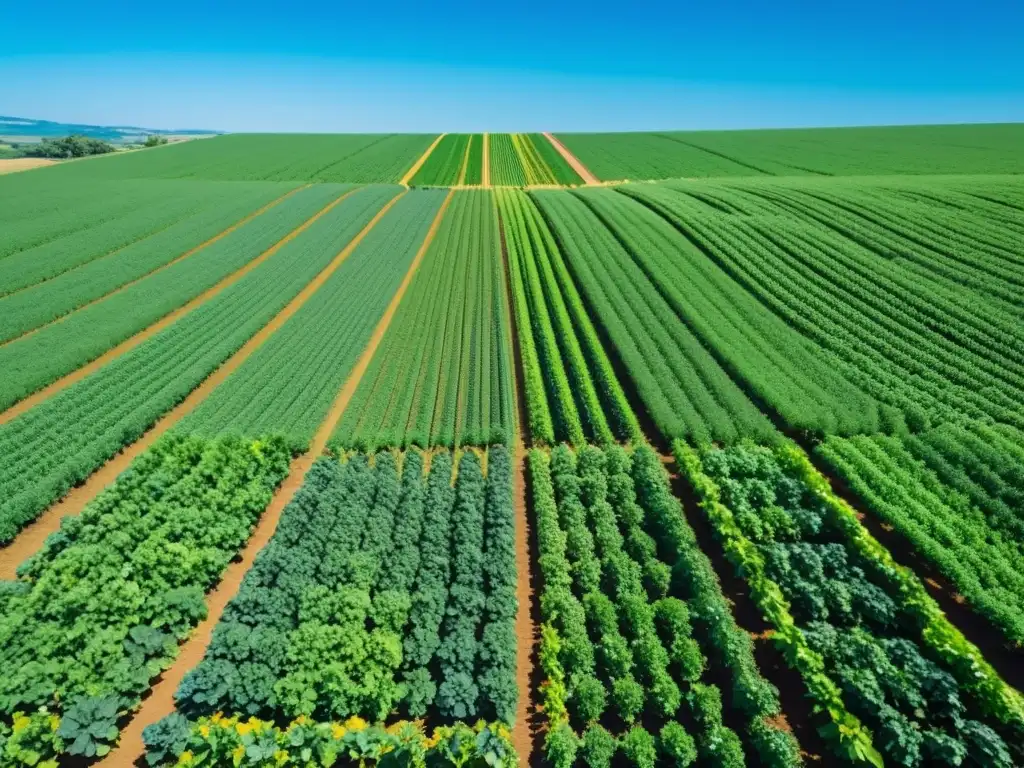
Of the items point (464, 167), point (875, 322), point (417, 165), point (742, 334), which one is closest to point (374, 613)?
point (742, 334)

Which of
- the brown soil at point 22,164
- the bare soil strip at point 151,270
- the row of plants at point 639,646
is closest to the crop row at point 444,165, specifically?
the bare soil strip at point 151,270

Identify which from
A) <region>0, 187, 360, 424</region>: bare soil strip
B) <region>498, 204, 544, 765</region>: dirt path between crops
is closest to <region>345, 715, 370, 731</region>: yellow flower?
<region>498, 204, 544, 765</region>: dirt path between crops

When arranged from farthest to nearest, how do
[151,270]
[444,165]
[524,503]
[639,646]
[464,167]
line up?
[444,165], [464,167], [151,270], [524,503], [639,646]

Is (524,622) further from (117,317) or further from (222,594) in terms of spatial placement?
(117,317)

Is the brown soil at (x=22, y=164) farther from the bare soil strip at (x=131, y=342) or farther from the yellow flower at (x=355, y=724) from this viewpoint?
the yellow flower at (x=355, y=724)

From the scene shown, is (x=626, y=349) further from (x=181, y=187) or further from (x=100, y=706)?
(x=181, y=187)
